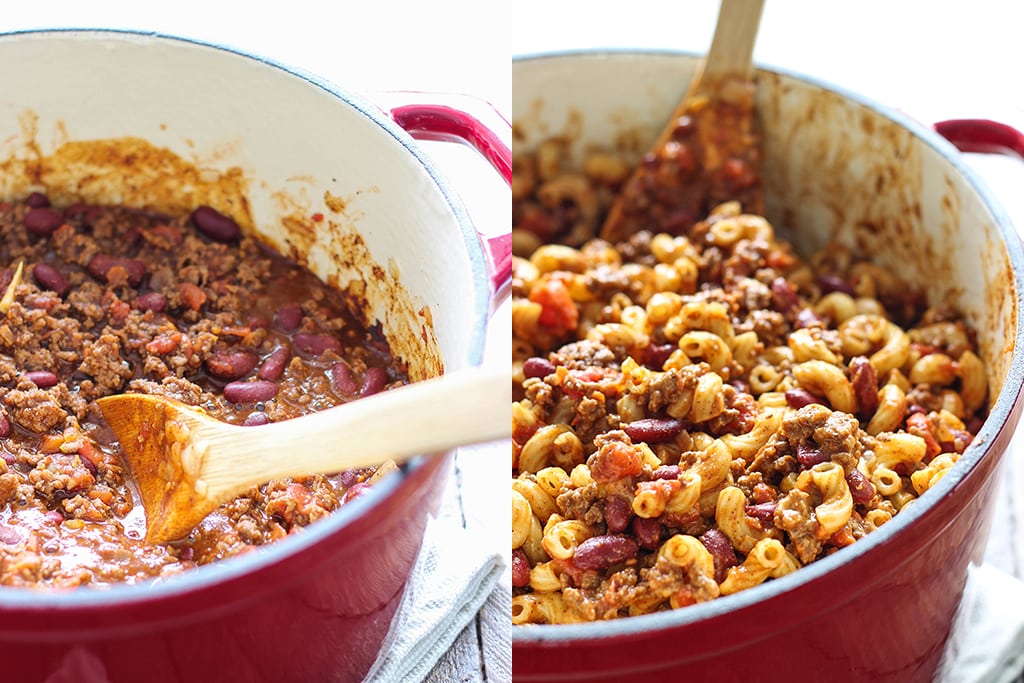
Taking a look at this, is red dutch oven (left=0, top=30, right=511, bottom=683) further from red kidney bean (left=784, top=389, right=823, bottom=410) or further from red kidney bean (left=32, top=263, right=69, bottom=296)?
red kidney bean (left=784, top=389, right=823, bottom=410)

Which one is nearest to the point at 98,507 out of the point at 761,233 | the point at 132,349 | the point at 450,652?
the point at 132,349

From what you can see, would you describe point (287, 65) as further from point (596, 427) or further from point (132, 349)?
point (596, 427)

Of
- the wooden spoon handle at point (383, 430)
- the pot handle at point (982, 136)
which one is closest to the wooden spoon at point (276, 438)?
the wooden spoon handle at point (383, 430)

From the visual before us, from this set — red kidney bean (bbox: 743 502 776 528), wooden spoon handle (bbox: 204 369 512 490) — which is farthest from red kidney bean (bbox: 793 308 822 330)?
wooden spoon handle (bbox: 204 369 512 490)

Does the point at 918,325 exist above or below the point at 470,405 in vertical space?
below

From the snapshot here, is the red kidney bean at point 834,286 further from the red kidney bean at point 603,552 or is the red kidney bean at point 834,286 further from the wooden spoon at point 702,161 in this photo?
the red kidney bean at point 603,552

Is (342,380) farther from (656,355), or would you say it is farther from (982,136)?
(982,136)
